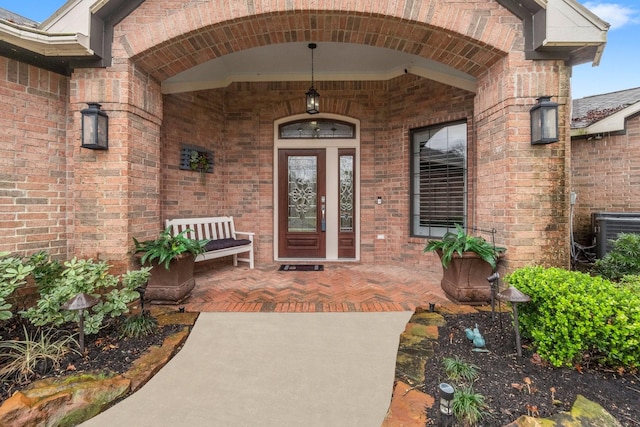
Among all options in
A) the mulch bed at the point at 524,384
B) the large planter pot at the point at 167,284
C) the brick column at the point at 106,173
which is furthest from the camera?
the large planter pot at the point at 167,284

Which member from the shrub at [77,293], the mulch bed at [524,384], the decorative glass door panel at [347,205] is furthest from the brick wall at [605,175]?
the shrub at [77,293]

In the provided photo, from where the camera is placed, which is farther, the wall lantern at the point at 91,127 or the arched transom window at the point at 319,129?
the arched transom window at the point at 319,129

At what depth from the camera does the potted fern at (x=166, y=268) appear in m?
3.09

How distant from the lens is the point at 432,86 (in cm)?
473

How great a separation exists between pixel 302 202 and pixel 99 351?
3.77m

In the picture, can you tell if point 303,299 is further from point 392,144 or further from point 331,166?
point 392,144

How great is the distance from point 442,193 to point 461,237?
180 centimetres

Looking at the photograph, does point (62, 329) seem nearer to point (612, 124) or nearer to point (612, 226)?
point (612, 226)

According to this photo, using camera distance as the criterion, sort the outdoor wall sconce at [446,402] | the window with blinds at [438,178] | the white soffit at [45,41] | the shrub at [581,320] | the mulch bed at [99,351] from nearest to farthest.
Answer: the outdoor wall sconce at [446,402] → the shrub at [581,320] → the mulch bed at [99,351] → the white soffit at [45,41] → the window with blinds at [438,178]

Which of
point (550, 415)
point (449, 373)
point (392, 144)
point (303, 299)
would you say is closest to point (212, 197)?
point (303, 299)

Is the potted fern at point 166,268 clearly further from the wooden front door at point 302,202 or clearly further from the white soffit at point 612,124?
the white soffit at point 612,124

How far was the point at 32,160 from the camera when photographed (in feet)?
9.59

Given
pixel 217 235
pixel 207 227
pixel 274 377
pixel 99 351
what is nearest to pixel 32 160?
pixel 99 351

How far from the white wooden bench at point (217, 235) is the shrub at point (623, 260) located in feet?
15.8
